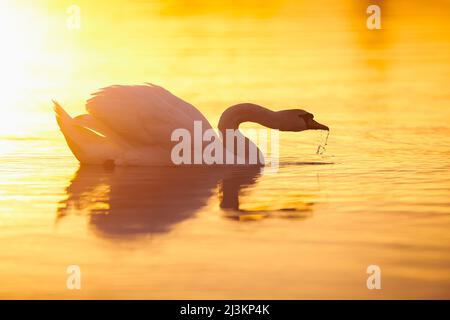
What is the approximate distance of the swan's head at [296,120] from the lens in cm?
1405

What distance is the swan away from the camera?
42.9 feet

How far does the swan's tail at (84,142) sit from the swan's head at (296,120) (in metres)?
2.17

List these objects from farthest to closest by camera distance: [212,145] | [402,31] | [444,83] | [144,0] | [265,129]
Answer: [144,0], [402,31], [444,83], [265,129], [212,145]

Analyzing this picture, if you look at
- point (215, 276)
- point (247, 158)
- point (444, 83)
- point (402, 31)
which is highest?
point (402, 31)

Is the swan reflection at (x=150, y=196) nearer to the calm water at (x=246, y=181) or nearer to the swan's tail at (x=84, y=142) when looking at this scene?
the calm water at (x=246, y=181)

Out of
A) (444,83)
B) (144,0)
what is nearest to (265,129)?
(444,83)

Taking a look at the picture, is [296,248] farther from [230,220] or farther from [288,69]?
[288,69]

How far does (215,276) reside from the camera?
7.53 m

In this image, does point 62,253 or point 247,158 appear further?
point 247,158

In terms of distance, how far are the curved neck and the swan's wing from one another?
617 millimetres

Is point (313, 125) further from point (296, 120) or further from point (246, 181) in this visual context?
point (246, 181)

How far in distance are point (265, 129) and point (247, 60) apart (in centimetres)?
641

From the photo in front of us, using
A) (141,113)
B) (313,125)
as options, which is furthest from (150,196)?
(313,125)

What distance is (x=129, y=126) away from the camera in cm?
1315
